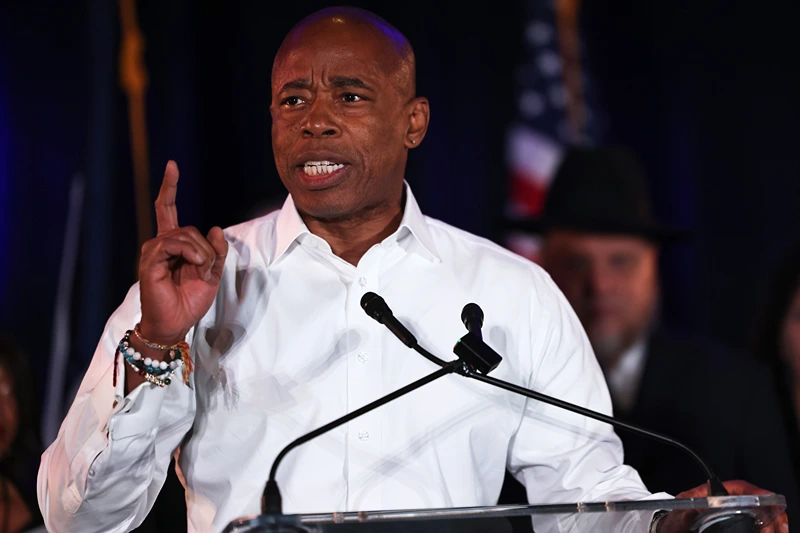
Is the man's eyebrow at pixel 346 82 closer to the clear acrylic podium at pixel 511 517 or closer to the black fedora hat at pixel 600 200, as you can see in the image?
the clear acrylic podium at pixel 511 517

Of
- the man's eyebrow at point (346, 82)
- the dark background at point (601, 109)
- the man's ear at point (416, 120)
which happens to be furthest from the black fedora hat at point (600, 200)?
the man's eyebrow at point (346, 82)

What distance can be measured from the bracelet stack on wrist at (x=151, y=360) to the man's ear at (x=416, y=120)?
775 millimetres

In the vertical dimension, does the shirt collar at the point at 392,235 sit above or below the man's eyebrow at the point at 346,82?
below

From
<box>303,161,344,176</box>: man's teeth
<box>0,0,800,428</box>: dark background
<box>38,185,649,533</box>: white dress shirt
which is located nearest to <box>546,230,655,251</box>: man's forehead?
<box>0,0,800,428</box>: dark background

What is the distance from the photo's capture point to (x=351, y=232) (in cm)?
217

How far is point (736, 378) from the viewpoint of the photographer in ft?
11.1

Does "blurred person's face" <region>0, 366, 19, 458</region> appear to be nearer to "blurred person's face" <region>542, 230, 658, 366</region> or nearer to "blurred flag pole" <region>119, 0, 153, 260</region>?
"blurred flag pole" <region>119, 0, 153, 260</region>

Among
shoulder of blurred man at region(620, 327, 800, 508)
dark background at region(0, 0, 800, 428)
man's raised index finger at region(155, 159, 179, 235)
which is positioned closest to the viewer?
man's raised index finger at region(155, 159, 179, 235)

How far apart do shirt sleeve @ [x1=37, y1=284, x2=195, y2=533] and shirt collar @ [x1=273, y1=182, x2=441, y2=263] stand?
1.12 feet

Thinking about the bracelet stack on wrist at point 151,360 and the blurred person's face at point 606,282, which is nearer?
the bracelet stack on wrist at point 151,360

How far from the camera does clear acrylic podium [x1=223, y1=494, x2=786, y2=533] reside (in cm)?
138

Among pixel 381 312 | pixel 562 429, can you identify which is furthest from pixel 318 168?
pixel 562 429

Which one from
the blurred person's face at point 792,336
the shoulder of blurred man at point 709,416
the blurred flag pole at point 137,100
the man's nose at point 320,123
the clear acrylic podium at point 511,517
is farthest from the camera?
the blurred flag pole at point 137,100

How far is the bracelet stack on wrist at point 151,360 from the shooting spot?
1.71 m
